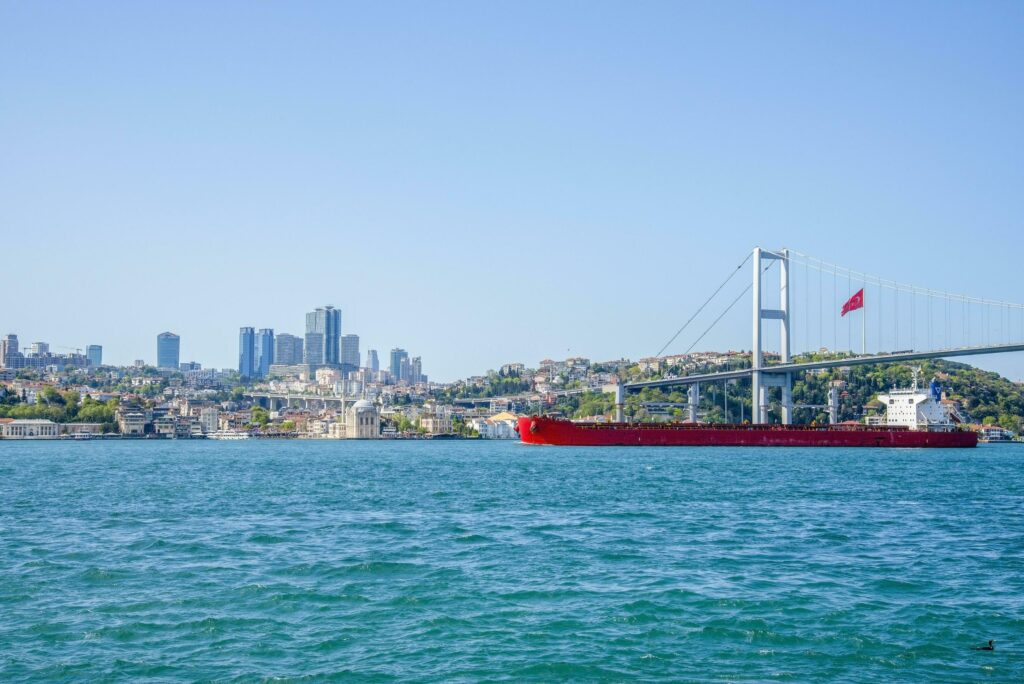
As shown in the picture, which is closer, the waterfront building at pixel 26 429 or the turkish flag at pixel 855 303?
the turkish flag at pixel 855 303

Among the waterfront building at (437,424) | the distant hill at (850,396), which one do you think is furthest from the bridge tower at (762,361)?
the waterfront building at (437,424)

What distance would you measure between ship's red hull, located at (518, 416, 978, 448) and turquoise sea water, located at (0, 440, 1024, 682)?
4591 centimetres

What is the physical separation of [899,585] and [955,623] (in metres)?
2.23

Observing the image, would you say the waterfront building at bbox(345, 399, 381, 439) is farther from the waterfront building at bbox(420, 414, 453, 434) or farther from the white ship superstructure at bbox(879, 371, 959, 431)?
the white ship superstructure at bbox(879, 371, 959, 431)

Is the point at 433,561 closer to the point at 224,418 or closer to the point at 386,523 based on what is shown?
the point at 386,523

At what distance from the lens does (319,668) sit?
10.8 meters

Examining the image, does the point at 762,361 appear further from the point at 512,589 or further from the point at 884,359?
the point at 512,589

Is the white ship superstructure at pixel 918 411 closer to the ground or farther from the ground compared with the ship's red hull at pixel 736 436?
farther from the ground

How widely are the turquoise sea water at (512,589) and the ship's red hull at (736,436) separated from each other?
45.9m

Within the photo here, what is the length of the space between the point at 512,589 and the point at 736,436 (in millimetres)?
62231

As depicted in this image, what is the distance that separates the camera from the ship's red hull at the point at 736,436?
74125mm

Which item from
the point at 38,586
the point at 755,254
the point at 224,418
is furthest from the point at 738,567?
the point at 224,418

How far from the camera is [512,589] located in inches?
573

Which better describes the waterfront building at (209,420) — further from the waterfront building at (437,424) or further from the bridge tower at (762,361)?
the bridge tower at (762,361)
